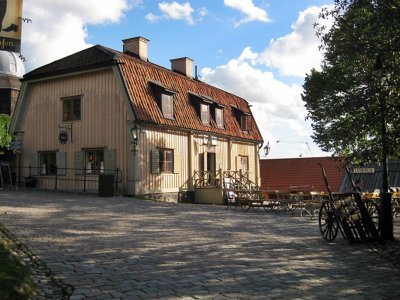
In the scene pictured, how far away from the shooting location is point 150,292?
639 cm

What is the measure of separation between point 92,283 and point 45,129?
63.7 feet

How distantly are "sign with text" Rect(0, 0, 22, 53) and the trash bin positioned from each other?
13510 millimetres

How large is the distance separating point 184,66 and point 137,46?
14.1 ft

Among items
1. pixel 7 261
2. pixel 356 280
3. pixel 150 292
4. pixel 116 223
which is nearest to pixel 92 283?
pixel 150 292

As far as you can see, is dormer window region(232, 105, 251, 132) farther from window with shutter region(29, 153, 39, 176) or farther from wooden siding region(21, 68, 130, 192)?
window with shutter region(29, 153, 39, 176)

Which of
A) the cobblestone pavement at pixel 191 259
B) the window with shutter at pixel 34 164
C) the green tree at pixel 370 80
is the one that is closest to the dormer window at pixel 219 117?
the window with shutter at pixel 34 164

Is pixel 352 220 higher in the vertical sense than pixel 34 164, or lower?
lower

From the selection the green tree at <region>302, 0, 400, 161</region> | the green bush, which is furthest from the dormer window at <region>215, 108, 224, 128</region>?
the green bush

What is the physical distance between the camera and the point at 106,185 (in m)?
21.0

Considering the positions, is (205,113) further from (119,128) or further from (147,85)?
(119,128)

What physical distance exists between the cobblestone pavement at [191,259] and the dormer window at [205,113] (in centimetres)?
1227

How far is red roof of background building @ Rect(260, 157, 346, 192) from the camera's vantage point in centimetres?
3694

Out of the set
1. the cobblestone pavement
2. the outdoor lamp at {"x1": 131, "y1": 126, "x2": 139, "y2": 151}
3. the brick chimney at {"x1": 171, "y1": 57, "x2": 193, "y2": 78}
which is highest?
the brick chimney at {"x1": 171, "y1": 57, "x2": 193, "y2": 78}

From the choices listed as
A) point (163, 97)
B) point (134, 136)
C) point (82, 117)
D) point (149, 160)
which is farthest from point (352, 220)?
point (82, 117)
